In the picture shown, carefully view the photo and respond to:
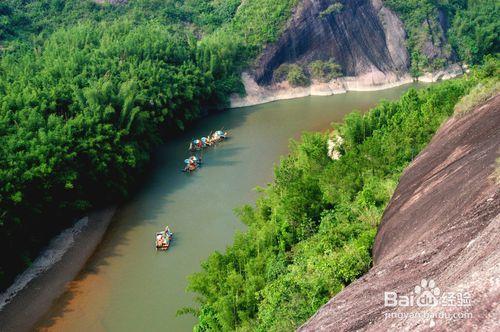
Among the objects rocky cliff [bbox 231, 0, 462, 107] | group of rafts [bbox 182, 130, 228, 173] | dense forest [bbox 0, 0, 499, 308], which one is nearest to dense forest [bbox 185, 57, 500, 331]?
dense forest [bbox 0, 0, 499, 308]

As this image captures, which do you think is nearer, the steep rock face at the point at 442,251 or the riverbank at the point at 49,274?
the steep rock face at the point at 442,251

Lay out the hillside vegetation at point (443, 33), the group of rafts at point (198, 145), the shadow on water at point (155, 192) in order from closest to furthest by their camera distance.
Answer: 1. the shadow on water at point (155, 192)
2. the group of rafts at point (198, 145)
3. the hillside vegetation at point (443, 33)

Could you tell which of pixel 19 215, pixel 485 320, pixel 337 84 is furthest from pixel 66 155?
pixel 337 84

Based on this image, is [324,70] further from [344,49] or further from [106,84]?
[106,84]

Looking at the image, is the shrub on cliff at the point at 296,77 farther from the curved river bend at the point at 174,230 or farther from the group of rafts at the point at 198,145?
the group of rafts at the point at 198,145

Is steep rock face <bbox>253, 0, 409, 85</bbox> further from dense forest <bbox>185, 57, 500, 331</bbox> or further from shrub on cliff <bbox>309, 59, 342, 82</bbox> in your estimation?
dense forest <bbox>185, 57, 500, 331</bbox>

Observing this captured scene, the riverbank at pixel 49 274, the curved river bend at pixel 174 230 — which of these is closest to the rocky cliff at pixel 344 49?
the curved river bend at pixel 174 230

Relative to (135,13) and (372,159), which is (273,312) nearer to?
(372,159)
